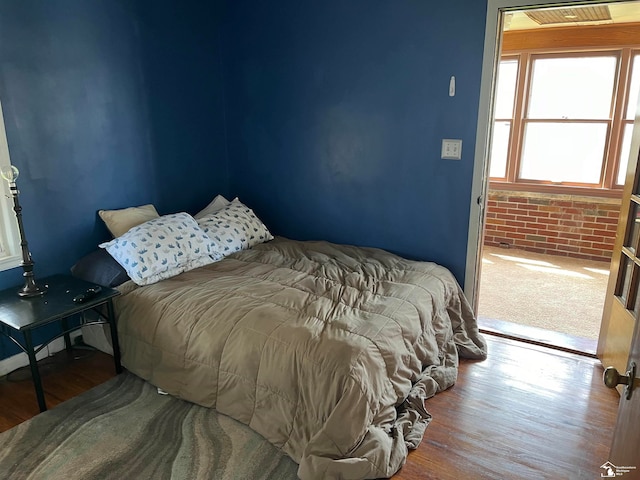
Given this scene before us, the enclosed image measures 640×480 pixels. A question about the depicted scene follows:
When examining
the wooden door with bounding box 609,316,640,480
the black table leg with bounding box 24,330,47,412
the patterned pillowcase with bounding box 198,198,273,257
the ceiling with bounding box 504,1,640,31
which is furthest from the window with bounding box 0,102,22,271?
the ceiling with bounding box 504,1,640,31

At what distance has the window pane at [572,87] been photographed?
4.66 m

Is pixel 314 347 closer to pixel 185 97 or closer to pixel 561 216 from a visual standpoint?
pixel 185 97

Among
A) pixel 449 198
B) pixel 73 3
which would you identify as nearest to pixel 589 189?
pixel 449 198

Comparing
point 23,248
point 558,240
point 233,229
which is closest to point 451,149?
point 233,229

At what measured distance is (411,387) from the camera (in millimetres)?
2234

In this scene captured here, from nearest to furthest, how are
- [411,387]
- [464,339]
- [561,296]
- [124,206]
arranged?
[411,387]
[464,339]
[124,206]
[561,296]

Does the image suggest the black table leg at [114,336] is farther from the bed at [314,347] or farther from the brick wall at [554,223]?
the brick wall at [554,223]

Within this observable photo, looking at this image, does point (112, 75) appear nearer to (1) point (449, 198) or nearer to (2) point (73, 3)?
(2) point (73, 3)

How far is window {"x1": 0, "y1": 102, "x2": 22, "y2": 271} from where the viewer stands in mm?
2428

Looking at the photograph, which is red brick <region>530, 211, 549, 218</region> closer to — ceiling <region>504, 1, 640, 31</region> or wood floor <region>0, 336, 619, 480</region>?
ceiling <region>504, 1, 640, 31</region>

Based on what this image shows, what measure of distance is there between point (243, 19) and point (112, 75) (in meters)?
1.16

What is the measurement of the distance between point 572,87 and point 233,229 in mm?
3960

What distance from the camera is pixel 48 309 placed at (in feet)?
7.35

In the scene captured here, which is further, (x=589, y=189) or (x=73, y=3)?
(x=589, y=189)
